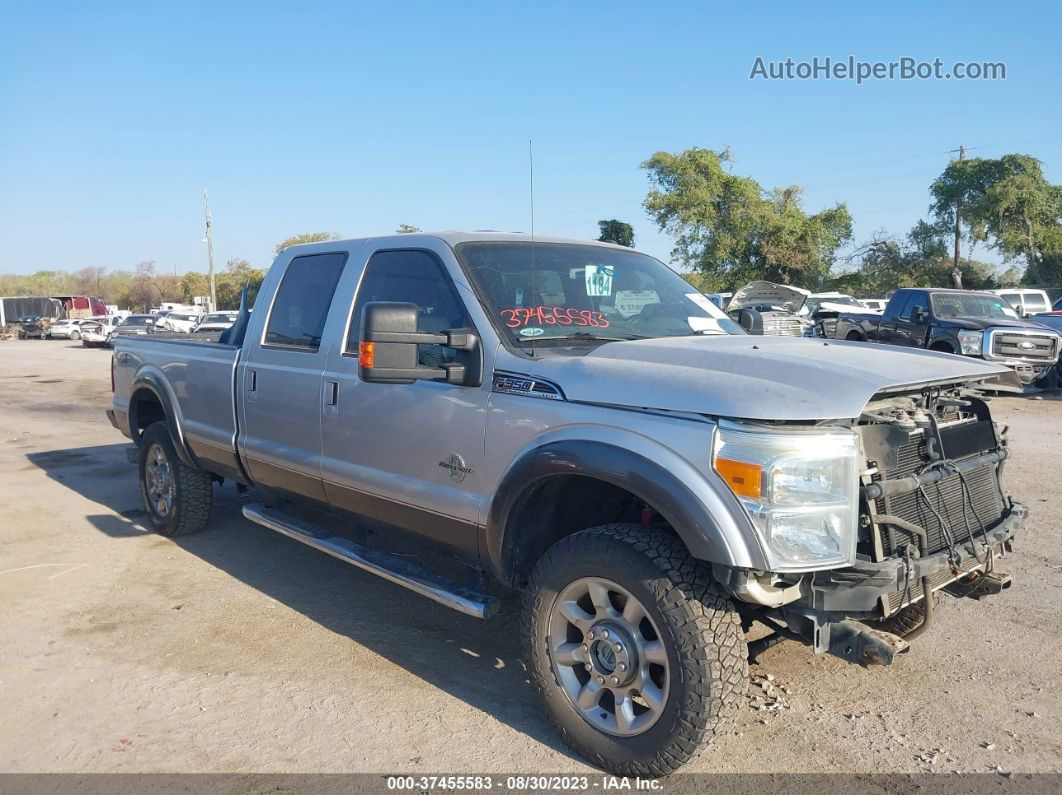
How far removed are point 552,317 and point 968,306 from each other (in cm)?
A: 1313

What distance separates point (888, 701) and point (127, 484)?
7.10 m

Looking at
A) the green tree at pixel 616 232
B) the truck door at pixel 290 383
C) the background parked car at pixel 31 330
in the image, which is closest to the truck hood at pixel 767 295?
the green tree at pixel 616 232

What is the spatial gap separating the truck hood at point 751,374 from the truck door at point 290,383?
1.62m

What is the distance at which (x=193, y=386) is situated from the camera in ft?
19.0

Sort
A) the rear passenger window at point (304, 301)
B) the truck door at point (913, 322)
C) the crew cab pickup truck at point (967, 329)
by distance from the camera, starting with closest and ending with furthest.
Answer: the rear passenger window at point (304, 301), the crew cab pickup truck at point (967, 329), the truck door at point (913, 322)

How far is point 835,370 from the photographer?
300 cm

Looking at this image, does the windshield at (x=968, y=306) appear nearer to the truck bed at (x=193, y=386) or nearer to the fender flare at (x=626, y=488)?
the truck bed at (x=193, y=386)

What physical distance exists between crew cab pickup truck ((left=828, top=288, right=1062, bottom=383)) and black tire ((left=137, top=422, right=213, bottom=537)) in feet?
35.3

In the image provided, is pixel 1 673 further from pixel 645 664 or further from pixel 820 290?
pixel 820 290

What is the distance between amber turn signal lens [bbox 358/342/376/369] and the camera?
3.37 meters

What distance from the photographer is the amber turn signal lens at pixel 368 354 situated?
132 inches

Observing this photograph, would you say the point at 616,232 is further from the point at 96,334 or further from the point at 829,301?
the point at 96,334

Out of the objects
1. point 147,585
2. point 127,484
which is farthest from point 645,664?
point 127,484

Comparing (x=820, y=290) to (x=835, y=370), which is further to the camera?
(x=820, y=290)
